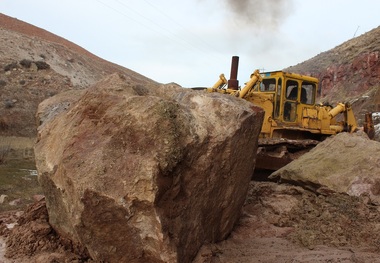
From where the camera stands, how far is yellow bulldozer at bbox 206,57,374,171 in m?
9.47

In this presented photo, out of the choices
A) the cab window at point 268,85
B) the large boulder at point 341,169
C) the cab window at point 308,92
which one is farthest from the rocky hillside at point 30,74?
the large boulder at point 341,169

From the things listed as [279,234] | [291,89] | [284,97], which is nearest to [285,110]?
[284,97]

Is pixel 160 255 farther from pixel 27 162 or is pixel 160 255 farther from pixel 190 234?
pixel 27 162

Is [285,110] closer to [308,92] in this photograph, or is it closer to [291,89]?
[291,89]

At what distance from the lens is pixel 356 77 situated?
27.8m

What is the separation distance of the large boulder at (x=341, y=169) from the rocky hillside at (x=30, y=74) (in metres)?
19.3

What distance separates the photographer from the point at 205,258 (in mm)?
4117

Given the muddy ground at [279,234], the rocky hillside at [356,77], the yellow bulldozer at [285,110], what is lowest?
the muddy ground at [279,234]

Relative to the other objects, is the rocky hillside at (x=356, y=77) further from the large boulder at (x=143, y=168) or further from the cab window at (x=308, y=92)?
the large boulder at (x=143, y=168)

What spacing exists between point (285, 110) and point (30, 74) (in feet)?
87.1

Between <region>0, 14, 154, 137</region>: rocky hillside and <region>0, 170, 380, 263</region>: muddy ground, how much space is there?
63.6 feet

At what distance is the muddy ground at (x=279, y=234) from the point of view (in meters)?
4.28

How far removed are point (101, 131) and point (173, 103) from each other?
0.72 metres

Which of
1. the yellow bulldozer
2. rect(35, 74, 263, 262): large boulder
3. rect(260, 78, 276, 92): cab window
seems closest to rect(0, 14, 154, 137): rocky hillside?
rect(260, 78, 276, 92): cab window
